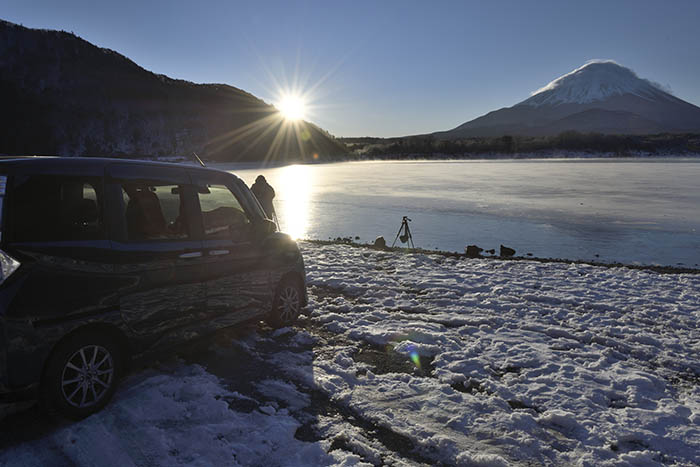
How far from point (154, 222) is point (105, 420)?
5.70ft

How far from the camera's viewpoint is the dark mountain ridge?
114375mm

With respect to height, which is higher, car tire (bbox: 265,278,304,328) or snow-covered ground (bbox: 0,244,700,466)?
car tire (bbox: 265,278,304,328)

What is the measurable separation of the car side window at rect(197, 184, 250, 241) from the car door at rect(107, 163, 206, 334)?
18 centimetres

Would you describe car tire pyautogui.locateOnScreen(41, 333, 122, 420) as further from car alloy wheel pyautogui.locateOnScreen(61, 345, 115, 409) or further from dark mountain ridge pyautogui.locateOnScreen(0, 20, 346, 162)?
dark mountain ridge pyautogui.locateOnScreen(0, 20, 346, 162)

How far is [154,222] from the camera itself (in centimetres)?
407

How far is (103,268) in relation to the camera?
3488 millimetres

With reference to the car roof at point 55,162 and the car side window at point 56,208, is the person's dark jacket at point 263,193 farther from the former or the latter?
the car side window at point 56,208

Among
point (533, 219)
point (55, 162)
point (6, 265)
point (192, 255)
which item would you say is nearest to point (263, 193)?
point (192, 255)

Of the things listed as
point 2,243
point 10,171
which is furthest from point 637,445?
point 10,171

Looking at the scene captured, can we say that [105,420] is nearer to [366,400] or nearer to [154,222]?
[154,222]

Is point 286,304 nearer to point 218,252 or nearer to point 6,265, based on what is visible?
point 218,252

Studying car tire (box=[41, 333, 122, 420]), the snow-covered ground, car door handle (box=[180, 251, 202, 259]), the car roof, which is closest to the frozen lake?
the snow-covered ground

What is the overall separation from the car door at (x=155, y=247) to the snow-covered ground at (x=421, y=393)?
77cm

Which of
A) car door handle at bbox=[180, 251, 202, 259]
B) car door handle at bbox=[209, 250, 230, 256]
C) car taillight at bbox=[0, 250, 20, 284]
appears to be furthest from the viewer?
car door handle at bbox=[209, 250, 230, 256]
